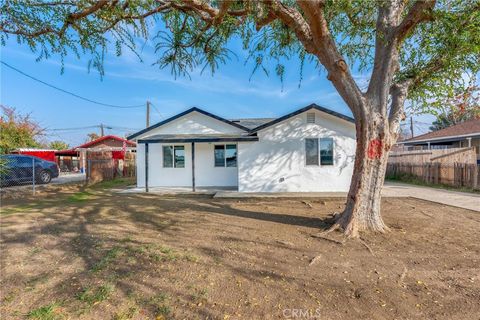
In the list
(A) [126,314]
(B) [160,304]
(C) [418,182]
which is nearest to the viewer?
(A) [126,314]

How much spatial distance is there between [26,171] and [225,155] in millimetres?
9599

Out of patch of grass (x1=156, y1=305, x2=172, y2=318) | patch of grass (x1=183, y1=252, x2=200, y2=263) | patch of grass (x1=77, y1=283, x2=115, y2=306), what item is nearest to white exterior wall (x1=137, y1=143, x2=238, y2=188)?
patch of grass (x1=183, y1=252, x2=200, y2=263)

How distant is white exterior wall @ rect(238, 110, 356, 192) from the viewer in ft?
36.6

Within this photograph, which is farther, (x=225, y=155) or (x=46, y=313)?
(x=225, y=155)

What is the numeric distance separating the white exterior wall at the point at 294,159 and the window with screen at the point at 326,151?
0.53 feet

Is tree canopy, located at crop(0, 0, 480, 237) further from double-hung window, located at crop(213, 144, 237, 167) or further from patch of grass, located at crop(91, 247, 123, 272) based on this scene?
double-hung window, located at crop(213, 144, 237, 167)

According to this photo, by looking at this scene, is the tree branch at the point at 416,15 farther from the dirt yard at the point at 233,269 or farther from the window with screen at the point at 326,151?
the window with screen at the point at 326,151

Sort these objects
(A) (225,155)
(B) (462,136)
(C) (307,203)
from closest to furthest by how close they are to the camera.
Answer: (C) (307,203) < (A) (225,155) < (B) (462,136)

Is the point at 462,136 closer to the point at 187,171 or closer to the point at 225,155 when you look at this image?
the point at 225,155

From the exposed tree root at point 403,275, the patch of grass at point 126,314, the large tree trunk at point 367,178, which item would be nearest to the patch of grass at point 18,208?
the patch of grass at point 126,314

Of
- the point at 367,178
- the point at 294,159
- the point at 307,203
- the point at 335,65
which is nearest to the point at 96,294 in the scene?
the point at 367,178

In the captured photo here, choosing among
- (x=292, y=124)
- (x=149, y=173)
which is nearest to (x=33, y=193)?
(x=149, y=173)

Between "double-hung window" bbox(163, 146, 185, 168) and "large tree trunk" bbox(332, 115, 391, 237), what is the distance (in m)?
9.47

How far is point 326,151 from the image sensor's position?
1123 cm
